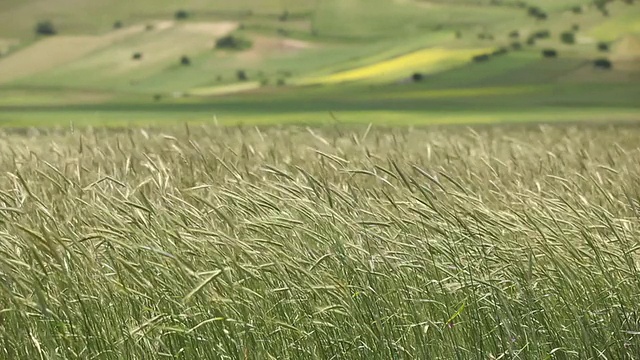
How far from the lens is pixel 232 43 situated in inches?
2397

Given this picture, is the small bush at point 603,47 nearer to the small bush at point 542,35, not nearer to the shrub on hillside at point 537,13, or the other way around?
the small bush at point 542,35

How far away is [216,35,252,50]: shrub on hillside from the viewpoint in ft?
200

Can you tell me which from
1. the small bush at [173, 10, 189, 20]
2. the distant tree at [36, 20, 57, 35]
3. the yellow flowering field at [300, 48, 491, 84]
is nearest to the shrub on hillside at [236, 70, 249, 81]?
the yellow flowering field at [300, 48, 491, 84]

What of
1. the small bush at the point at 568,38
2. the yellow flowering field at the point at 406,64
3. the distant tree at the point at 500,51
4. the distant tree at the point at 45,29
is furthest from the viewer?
the distant tree at the point at 45,29

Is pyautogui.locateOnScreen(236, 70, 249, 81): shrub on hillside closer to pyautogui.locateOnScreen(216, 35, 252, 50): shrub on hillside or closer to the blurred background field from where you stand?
the blurred background field

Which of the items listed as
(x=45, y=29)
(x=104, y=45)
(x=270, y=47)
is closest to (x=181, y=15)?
(x=104, y=45)

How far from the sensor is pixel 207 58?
61062 mm

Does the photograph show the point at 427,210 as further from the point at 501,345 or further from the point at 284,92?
the point at 284,92

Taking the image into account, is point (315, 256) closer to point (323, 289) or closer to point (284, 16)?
point (323, 289)

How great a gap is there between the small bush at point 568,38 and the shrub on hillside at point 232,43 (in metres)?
17.1

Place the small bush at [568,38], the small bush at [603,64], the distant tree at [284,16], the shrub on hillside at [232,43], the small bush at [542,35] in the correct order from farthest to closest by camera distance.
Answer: the distant tree at [284,16] < the shrub on hillside at [232,43] < the small bush at [542,35] < the small bush at [568,38] < the small bush at [603,64]

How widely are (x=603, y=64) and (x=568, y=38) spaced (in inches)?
150

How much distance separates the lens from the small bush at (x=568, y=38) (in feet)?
179

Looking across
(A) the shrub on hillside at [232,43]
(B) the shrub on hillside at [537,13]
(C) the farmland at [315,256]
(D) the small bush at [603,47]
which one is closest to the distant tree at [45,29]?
(A) the shrub on hillside at [232,43]
